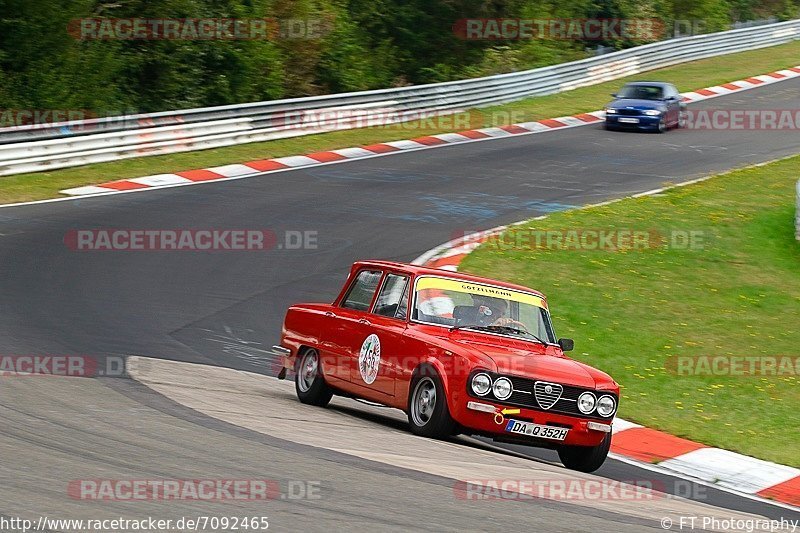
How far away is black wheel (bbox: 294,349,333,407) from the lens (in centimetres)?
1104

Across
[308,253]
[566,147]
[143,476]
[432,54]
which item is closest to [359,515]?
[143,476]

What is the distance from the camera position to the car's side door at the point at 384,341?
10.0m

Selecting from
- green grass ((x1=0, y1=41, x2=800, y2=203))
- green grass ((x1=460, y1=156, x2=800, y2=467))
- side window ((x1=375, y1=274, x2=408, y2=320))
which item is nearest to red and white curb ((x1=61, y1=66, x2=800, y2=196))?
green grass ((x1=0, y1=41, x2=800, y2=203))

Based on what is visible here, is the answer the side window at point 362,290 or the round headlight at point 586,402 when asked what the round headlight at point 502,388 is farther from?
the side window at point 362,290

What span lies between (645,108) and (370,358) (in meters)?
23.0

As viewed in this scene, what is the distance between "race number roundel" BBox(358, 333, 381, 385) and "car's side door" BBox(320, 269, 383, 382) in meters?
0.13

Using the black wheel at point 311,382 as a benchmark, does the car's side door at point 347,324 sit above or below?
above

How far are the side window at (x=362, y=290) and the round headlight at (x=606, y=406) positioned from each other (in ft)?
7.86

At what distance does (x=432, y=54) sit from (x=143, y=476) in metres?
37.3

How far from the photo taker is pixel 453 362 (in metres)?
9.36

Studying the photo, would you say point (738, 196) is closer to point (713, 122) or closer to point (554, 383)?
point (713, 122)

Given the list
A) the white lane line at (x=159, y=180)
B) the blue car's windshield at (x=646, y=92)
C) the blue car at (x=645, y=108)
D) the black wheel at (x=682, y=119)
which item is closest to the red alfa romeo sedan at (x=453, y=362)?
the white lane line at (x=159, y=180)

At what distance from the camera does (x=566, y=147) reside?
28.9 metres

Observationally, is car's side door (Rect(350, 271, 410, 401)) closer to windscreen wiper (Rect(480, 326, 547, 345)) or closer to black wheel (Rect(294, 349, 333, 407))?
black wheel (Rect(294, 349, 333, 407))
